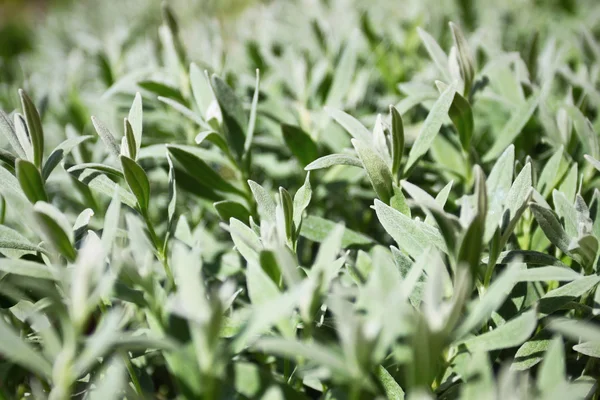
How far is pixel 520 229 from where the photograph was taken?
0.98 metres

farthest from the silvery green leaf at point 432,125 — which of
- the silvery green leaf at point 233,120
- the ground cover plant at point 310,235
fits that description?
the silvery green leaf at point 233,120

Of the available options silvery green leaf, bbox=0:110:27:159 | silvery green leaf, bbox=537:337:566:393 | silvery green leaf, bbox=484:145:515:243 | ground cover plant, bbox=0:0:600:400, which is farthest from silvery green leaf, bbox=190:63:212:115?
silvery green leaf, bbox=537:337:566:393

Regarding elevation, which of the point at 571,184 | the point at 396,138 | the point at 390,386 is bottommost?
the point at 390,386

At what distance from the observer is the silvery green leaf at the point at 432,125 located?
0.88 m

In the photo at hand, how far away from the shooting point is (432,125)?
2.96 ft

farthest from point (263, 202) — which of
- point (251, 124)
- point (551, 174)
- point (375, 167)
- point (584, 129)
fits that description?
point (584, 129)

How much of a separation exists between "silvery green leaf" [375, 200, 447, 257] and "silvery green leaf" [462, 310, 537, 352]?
14 centimetres

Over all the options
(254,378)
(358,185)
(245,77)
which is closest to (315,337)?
(254,378)

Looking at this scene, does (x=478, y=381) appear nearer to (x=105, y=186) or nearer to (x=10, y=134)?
(x=105, y=186)

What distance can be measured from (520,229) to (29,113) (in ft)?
2.62

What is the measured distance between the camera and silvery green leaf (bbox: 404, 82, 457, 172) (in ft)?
2.88

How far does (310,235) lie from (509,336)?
15.5 inches

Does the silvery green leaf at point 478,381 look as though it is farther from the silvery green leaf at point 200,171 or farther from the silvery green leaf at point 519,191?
the silvery green leaf at point 200,171

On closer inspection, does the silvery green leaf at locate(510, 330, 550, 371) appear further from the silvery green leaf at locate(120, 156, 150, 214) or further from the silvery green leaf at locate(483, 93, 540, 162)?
Answer: the silvery green leaf at locate(120, 156, 150, 214)
